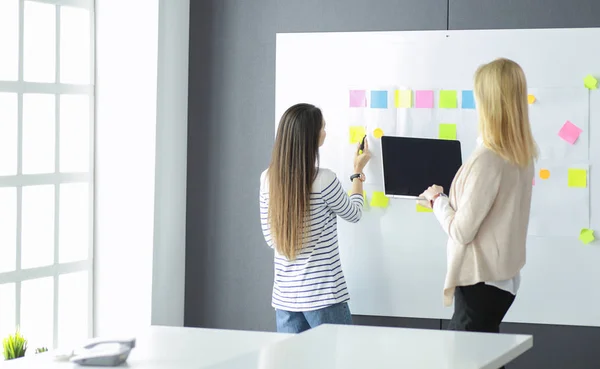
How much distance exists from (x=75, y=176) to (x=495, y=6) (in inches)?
77.3

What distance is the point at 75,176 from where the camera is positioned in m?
3.90

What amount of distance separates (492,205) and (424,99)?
1.08m

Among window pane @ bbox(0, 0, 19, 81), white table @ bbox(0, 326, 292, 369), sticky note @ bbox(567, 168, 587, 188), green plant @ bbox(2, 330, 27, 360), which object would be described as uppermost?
window pane @ bbox(0, 0, 19, 81)

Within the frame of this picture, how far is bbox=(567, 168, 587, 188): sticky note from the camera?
3592 millimetres

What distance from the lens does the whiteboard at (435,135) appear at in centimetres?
360

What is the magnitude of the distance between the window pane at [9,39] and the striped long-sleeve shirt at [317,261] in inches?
44.5

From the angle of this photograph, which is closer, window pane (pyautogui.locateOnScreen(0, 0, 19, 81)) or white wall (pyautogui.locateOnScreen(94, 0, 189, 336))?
window pane (pyautogui.locateOnScreen(0, 0, 19, 81))

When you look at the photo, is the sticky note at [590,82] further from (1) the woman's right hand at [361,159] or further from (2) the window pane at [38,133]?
(2) the window pane at [38,133]

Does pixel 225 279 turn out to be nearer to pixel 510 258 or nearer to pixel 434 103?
pixel 434 103

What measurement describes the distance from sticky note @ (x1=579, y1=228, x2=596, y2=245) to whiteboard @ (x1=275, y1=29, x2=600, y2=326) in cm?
2

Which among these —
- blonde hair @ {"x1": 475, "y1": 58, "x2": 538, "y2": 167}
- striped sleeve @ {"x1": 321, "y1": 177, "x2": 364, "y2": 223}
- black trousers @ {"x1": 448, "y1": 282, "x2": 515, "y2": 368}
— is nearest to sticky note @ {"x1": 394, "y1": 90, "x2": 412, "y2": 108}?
striped sleeve @ {"x1": 321, "y1": 177, "x2": 364, "y2": 223}

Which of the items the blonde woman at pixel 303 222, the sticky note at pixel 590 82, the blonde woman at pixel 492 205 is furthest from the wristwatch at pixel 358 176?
the sticky note at pixel 590 82

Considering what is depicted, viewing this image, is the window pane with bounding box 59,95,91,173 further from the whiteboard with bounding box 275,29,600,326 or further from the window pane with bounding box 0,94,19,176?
the whiteboard with bounding box 275,29,600,326

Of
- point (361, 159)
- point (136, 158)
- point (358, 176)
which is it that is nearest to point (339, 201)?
point (358, 176)
